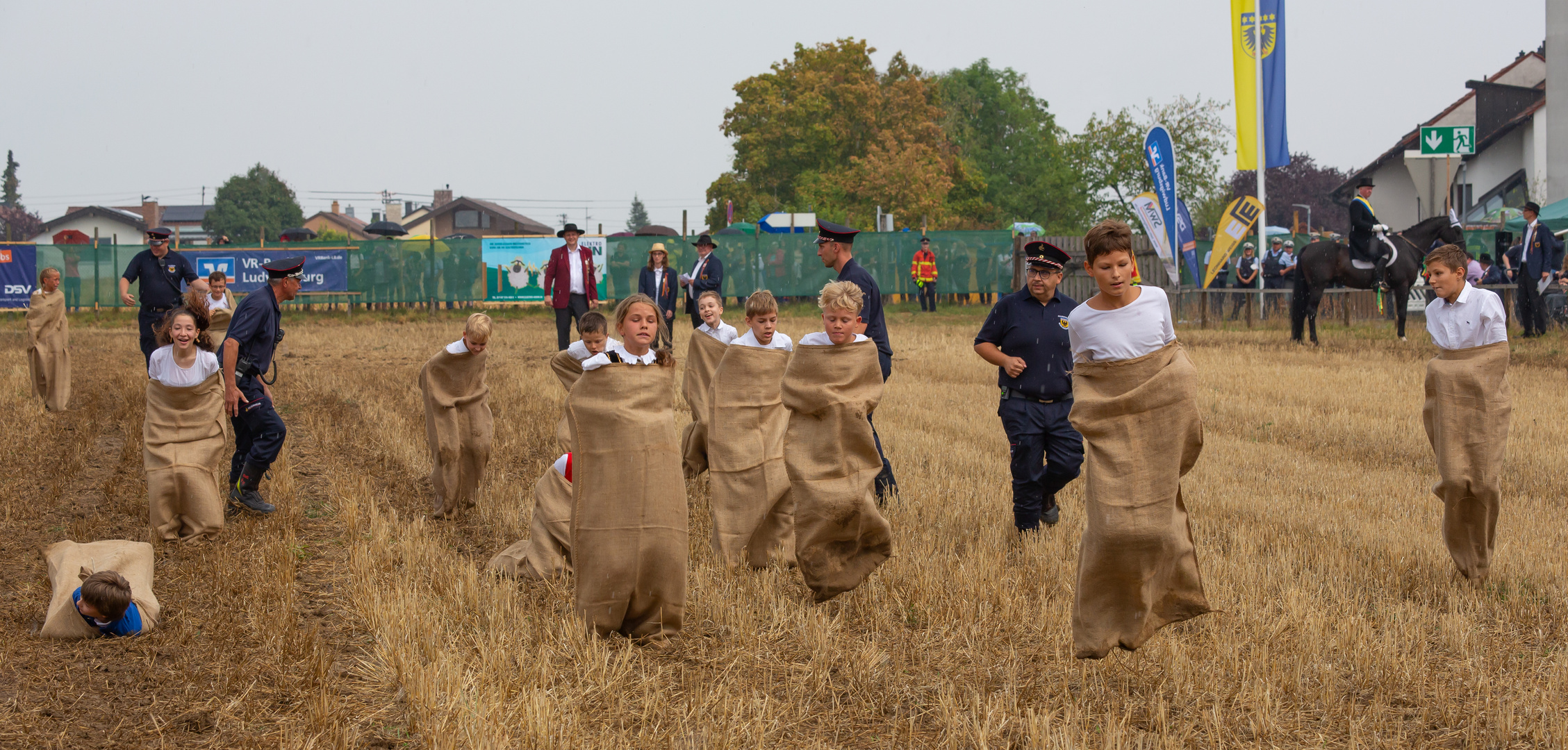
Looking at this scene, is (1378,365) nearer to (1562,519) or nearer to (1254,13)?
(1562,519)

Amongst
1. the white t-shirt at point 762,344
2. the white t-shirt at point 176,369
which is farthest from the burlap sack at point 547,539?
the white t-shirt at point 176,369

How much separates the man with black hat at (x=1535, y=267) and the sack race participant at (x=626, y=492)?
17.0 metres

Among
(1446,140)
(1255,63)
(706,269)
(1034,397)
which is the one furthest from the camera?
(1255,63)

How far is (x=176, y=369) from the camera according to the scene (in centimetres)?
746

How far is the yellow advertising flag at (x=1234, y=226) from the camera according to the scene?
76.2 ft

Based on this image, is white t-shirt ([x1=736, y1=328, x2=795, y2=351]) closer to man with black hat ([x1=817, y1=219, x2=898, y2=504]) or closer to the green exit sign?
man with black hat ([x1=817, y1=219, x2=898, y2=504])

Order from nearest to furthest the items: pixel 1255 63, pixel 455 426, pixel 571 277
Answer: pixel 455 426 < pixel 571 277 < pixel 1255 63

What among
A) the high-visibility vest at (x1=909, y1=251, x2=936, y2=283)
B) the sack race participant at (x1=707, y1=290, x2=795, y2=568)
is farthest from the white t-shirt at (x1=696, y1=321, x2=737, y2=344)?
the high-visibility vest at (x1=909, y1=251, x2=936, y2=283)

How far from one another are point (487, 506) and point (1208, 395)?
861 cm

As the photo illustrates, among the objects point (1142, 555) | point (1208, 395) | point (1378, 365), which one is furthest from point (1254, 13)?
point (1142, 555)

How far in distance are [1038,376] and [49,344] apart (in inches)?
404

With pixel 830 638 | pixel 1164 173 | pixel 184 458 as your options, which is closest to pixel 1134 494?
pixel 830 638

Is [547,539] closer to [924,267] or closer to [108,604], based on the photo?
[108,604]

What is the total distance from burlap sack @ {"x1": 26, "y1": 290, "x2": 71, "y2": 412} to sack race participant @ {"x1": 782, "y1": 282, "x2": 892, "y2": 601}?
975 centimetres
